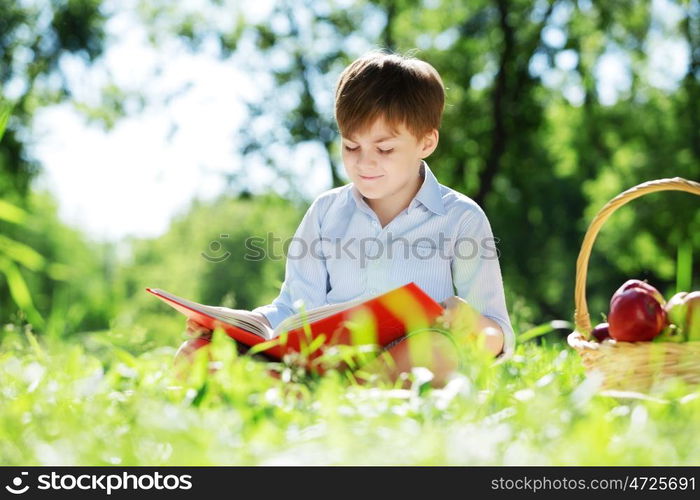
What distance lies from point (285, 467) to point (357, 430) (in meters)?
0.23

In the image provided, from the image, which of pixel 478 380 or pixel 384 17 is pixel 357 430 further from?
pixel 384 17

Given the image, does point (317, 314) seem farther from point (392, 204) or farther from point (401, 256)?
point (392, 204)

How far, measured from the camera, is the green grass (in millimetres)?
1399

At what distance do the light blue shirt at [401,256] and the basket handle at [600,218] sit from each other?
27 centimetres

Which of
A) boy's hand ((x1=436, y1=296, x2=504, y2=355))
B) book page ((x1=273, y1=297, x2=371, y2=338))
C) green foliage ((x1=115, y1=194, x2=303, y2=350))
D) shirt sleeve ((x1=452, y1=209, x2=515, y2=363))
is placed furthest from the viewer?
green foliage ((x1=115, y1=194, x2=303, y2=350))

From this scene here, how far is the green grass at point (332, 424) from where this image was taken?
4.59 feet

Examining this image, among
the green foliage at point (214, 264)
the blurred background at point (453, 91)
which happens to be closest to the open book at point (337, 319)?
the blurred background at point (453, 91)

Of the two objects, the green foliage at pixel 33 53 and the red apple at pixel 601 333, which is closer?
the red apple at pixel 601 333

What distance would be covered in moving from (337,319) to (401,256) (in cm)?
79

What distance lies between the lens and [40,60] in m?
14.2

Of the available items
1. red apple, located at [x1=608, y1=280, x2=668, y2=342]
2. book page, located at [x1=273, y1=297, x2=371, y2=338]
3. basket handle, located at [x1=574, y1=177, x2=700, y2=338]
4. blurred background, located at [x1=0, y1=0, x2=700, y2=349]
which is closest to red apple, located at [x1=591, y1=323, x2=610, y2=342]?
basket handle, located at [x1=574, y1=177, x2=700, y2=338]

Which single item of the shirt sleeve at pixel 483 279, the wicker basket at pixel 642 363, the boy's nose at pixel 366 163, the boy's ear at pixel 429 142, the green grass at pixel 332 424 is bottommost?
the green grass at pixel 332 424

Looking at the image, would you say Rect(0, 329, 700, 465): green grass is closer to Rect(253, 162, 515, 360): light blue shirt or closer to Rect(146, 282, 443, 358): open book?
Rect(146, 282, 443, 358): open book

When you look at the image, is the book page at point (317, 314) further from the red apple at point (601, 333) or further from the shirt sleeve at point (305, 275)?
the red apple at point (601, 333)
